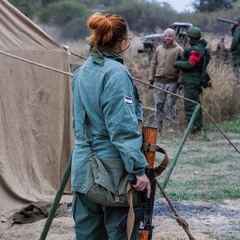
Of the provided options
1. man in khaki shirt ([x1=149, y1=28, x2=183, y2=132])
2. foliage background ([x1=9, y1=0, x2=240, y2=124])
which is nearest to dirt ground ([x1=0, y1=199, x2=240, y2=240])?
man in khaki shirt ([x1=149, y1=28, x2=183, y2=132])

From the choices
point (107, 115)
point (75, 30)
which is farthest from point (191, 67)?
point (75, 30)

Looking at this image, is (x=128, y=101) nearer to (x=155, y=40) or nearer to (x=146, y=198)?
(x=146, y=198)

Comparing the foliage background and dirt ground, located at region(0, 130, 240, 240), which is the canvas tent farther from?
the foliage background

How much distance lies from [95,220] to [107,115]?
0.63 metres

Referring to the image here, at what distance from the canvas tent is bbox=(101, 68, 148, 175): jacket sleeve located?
2.84 meters

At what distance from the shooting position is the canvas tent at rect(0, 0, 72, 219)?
627cm

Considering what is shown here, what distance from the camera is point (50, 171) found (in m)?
6.85

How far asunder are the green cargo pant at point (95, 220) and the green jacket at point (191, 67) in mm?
7122

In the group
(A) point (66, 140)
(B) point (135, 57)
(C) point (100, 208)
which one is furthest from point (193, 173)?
(B) point (135, 57)

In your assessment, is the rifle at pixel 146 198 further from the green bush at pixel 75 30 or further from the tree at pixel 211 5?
the tree at pixel 211 5

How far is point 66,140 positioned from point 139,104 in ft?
11.1

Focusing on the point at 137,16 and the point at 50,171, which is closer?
the point at 50,171

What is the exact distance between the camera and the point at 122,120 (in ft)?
11.3

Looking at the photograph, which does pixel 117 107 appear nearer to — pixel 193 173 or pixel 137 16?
pixel 193 173
